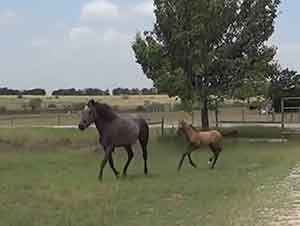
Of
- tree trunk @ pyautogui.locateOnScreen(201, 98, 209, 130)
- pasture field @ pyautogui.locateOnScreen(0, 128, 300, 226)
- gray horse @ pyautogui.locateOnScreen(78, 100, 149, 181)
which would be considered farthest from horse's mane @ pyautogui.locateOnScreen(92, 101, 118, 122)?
tree trunk @ pyautogui.locateOnScreen(201, 98, 209, 130)

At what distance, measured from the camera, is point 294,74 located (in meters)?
76.9

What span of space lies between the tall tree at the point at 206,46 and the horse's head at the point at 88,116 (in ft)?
48.5

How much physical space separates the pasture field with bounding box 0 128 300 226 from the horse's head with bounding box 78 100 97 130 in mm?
1519

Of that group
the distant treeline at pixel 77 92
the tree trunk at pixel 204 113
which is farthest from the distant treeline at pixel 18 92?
the tree trunk at pixel 204 113

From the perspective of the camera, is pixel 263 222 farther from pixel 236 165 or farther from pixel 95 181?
pixel 236 165

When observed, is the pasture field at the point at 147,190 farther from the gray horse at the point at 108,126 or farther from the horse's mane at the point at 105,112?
the horse's mane at the point at 105,112

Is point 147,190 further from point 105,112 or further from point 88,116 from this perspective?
point 105,112

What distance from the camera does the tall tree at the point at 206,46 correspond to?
112 feet

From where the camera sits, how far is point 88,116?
1916 centimetres

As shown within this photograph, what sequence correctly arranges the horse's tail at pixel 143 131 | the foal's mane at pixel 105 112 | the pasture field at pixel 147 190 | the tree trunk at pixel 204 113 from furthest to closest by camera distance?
the tree trunk at pixel 204 113
the horse's tail at pixel 143 131
the foal's mane at pixel 105 112
the pasture field at pixel 147 190

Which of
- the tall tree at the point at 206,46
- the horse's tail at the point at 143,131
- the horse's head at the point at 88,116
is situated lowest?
the horse's tail at the point at 143,131

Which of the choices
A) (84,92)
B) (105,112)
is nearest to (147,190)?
(105,112)

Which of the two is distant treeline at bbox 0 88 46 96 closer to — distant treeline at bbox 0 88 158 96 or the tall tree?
distant treeline at bbox 0 88 158 96

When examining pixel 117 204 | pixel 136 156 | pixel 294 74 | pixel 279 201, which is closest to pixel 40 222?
pixel 117 204
